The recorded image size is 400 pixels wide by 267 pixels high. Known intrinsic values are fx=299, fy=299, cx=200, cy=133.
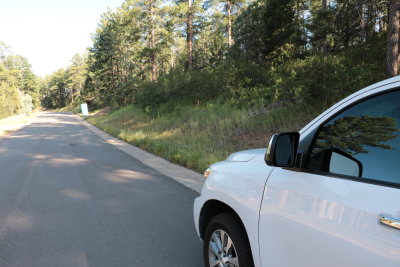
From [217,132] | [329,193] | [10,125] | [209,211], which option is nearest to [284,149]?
[329,193]

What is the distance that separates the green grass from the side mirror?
593 centimetres

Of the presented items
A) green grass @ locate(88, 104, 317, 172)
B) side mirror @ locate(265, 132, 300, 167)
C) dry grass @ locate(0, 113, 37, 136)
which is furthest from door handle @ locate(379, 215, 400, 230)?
dry grass @ locate(0, 113, 37, 136)

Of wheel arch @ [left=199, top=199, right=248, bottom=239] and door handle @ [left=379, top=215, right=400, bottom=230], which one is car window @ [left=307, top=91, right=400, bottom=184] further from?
wheel arch @ [left=199, top=199, right=248, bottom=239]

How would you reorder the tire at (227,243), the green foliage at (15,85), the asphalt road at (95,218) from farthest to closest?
the green foliage at (15,85) < the asphalt road at (95,218) < the tire at (227,243)

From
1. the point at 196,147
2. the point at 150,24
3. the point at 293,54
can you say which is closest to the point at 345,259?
the point at 196,147

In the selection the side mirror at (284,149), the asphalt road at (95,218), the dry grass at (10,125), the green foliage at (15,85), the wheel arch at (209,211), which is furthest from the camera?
the green foliage at (15,85)

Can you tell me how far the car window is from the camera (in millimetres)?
1526

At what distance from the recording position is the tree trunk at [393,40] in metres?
8.86

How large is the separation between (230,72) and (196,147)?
307 inches

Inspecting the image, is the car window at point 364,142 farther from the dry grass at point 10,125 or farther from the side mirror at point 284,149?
the dry grass at point 10,125

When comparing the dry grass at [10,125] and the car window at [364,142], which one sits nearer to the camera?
the car window at [364,142]

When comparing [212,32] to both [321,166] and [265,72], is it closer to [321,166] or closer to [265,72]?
[265,72]

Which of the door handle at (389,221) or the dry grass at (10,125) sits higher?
the door handle at (389,221)

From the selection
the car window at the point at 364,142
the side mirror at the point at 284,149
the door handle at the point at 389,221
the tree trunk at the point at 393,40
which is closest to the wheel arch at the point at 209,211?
the side mirror at the point at 284,149
